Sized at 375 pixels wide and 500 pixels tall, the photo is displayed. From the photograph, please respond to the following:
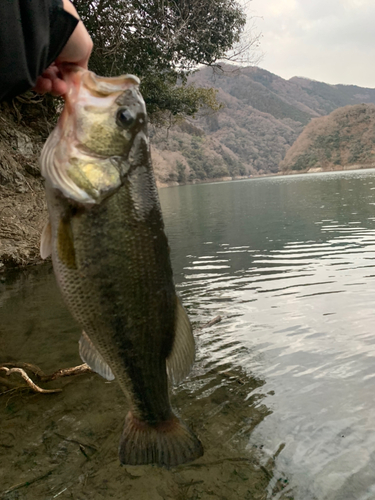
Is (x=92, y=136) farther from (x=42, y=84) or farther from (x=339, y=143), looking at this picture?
(x=339, y=143)

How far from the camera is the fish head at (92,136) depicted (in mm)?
1739

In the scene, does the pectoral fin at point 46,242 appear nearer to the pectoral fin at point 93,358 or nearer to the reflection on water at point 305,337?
the pectoral fin at point 93,358

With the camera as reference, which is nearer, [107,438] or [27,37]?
[27,37]

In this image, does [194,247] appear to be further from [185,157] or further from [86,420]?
[185,157]

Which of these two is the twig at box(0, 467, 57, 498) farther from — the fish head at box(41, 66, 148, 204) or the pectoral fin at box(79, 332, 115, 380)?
the fish head at box(41, 66, 148, 204)

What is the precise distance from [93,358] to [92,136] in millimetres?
1223

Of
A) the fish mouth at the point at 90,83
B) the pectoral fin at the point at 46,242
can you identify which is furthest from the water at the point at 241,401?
the fish mouth at the point at 90,83

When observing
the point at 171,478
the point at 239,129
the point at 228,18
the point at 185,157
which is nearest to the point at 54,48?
the point at 171,478

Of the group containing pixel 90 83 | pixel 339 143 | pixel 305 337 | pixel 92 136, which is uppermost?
pixel 339 143

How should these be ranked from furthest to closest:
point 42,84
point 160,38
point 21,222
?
point 160,38, point 21,222, point 42,84

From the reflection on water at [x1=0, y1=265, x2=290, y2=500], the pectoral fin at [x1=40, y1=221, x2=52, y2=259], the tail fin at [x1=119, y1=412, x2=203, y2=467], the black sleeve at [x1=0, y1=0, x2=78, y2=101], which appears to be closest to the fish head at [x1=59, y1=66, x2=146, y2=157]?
the black sleeve at [x1=0, y1=0, x2=78, y2=101]

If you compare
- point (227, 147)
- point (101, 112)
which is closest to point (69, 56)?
point (101, 112)

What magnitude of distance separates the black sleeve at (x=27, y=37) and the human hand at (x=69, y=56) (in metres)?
0.07

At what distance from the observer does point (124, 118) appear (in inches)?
71.8
